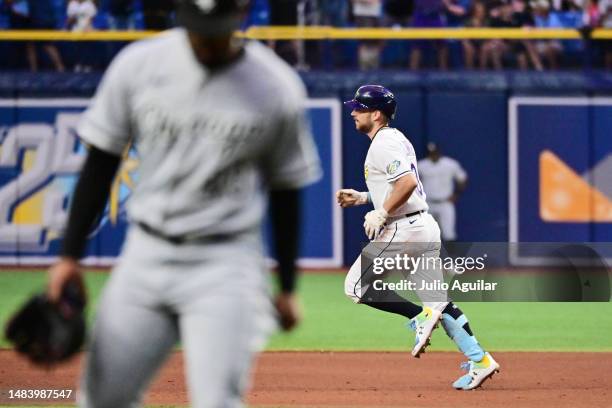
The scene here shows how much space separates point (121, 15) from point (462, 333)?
37.8 ft

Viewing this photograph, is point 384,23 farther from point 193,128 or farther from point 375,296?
point 193,128

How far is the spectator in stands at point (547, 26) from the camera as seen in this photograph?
1797 cm

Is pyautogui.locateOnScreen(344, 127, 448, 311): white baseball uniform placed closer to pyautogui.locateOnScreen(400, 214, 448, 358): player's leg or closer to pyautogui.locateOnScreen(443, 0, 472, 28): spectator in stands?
pyautogui.locateOnScreen(400, 214, 448, 358): player's leg

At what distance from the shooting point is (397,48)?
18031mm

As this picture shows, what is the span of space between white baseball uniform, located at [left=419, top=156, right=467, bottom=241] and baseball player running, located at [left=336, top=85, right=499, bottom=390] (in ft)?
29.3

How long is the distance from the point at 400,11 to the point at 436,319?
10663 mm

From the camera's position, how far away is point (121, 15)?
18.7m

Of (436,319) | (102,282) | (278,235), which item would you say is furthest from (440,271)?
(102,282)

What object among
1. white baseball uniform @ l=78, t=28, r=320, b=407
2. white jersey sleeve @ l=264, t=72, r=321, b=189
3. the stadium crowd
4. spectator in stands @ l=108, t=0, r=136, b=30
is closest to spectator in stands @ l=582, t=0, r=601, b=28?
the stadium crowd

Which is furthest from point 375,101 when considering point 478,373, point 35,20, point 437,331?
point 35,20

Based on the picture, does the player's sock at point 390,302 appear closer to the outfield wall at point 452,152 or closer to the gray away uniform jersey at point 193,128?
the gray away uniform jersey at point 193,128

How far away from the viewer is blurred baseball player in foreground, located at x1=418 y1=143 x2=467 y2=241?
17.8 meters

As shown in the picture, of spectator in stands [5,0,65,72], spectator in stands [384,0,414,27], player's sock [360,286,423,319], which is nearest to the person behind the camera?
player's sock [360,286,423,319]

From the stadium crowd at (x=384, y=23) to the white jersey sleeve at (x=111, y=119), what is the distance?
45.0 feet
